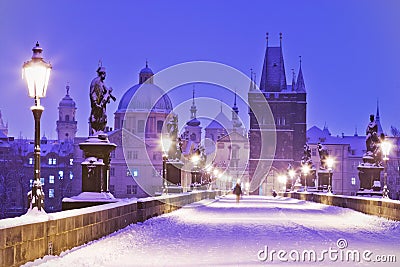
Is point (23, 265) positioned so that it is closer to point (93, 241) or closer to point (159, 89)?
point (93, 241)

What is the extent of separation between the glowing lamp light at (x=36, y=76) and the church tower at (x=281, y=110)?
120 metres

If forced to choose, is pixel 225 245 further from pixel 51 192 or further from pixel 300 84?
pixel 300 84

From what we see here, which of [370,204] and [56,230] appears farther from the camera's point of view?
[370,204]

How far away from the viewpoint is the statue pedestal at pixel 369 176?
36031mm

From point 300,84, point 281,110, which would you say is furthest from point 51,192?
point 300,84

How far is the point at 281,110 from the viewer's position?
13525cm

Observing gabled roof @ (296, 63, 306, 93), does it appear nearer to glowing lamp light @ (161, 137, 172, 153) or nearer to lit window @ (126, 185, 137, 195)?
lit window @ (126, 185, 137, 195)

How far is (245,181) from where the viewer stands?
16850 centimetres

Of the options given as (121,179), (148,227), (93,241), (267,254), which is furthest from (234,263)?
(121,179)

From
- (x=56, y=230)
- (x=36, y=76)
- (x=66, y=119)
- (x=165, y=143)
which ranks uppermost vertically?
(x=66, y=119)

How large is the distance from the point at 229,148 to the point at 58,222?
6715 inches

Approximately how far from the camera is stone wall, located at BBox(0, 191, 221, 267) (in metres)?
10.3

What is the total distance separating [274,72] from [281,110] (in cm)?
682

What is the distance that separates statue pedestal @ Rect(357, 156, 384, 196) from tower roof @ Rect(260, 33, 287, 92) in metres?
98.9
